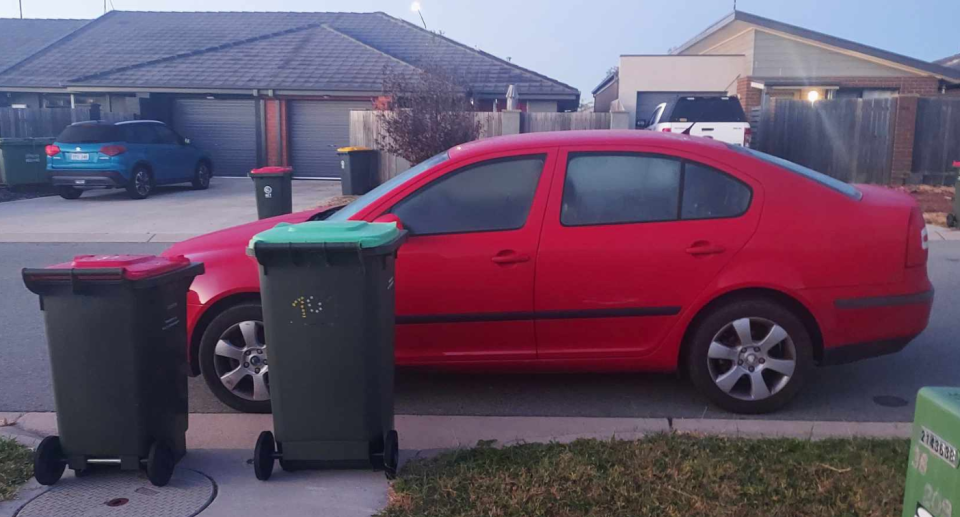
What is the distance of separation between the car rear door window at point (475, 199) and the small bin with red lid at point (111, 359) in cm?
142

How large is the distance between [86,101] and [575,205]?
23172mm

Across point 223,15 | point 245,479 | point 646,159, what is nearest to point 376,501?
point 245,479

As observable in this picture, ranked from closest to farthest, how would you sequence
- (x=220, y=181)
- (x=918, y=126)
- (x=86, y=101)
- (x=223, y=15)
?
(x=918, y=126) → (x=220, y=181) → (x=86, y=101) → (x=223, y=15)

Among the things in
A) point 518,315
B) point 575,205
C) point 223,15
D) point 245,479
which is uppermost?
point 223,15

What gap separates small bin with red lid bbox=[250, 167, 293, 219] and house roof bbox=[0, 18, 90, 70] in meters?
20.5

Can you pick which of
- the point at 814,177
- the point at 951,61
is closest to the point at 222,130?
the point at 814,177

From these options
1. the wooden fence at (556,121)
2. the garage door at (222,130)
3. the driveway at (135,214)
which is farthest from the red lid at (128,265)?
the garage door at (222,130)

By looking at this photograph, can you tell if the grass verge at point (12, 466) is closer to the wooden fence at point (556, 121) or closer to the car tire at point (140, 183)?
the car tire at point (140, 183)

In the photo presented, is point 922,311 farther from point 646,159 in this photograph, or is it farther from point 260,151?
point 260,151

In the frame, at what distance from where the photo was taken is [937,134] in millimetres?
18359

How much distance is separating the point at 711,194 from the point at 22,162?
58.1 feet

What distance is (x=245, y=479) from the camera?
13.7 ft

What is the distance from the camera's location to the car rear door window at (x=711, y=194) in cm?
500

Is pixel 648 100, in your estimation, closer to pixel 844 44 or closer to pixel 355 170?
pixel 844 44
